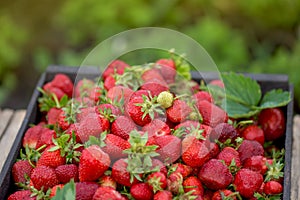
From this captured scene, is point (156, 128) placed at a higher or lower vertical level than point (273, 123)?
lower

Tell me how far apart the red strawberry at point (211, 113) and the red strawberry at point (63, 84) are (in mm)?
483

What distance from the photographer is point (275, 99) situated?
1.84m

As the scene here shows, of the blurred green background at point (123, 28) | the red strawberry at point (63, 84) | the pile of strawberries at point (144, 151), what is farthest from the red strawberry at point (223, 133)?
the blurred green background at point (123, 28)

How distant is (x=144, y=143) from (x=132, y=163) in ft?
0.18

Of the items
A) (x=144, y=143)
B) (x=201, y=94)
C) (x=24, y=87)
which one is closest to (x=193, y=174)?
(x=144, y=143)

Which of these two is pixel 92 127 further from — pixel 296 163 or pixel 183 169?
pixel 296 163

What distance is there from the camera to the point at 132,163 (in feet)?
4.46

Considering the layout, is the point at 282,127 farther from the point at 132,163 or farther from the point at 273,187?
the point at 132,163

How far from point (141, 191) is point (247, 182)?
0.29 m

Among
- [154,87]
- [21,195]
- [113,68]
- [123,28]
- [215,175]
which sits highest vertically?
[123,28]

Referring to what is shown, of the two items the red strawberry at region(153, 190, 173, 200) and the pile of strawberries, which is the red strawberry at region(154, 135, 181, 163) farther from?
the red strawberry at region(153, 190, 173, 200)

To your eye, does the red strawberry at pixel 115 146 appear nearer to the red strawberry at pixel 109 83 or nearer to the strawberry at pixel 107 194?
the strawberry at pixel 107 194

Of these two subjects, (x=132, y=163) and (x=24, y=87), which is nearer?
(x=132, y=163)

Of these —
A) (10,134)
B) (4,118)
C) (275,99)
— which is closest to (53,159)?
(10,134)
